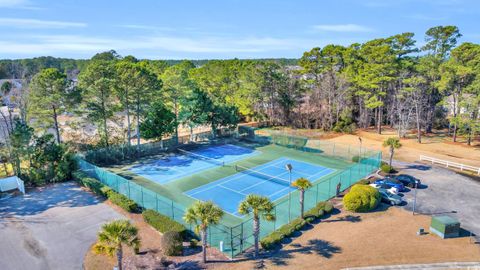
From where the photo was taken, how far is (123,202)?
21609 millimetres

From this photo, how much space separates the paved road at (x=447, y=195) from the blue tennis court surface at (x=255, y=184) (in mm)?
7663

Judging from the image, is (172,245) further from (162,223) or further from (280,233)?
(280,233)

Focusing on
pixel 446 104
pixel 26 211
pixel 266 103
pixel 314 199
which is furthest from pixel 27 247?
pixel 446 104

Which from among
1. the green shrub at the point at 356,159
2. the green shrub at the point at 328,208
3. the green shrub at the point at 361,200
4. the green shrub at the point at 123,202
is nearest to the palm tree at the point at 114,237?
the green shrub at the point at 123,202

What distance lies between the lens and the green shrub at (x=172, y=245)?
16.2 meters

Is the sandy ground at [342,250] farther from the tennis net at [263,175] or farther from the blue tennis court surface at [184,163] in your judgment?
the blue tennis court surface at [184,163]

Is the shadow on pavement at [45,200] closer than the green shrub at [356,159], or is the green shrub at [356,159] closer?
the shadow on pavement at [45,200]

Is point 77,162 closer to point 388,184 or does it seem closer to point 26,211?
point 26,211

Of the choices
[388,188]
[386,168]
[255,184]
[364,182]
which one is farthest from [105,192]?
[386,168]

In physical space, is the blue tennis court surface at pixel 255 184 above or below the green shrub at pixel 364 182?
below

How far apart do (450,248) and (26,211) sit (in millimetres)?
25920

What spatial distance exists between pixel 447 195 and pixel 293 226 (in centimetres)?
1353

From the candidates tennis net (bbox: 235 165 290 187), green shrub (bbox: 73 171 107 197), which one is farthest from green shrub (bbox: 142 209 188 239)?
tennis net (bbox: 235 165 290 187)

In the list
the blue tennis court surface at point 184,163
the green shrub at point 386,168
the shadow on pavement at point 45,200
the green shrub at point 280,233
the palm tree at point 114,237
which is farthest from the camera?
the blue tennis court surface at point 184,163
